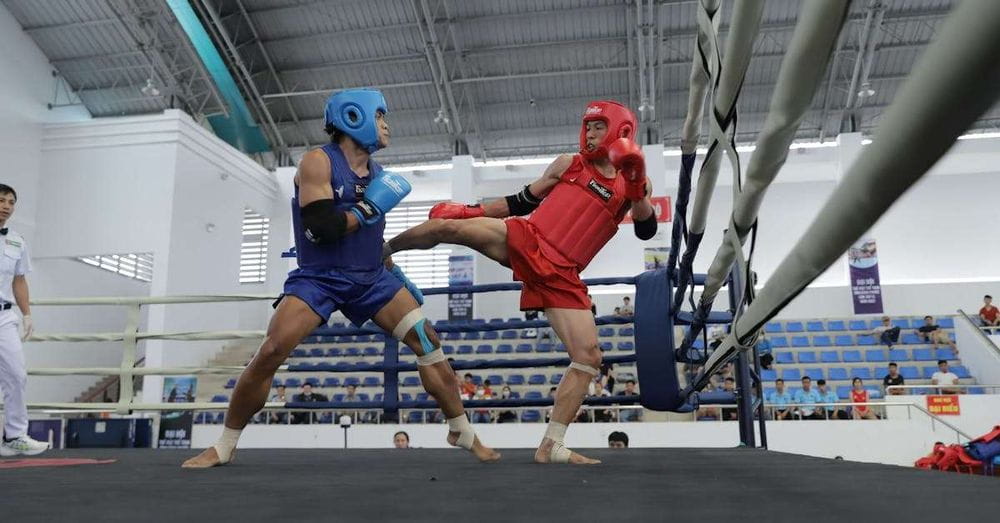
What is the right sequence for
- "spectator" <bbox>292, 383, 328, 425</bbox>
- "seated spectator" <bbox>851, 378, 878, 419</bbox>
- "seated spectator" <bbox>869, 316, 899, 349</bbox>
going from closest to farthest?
"seated spectator" <bbox>851, 378, 878, 419</bbox> → "spectator" <bbox>292, 383, 328, 425</bbox> → "seated spectator" <bbox>869, 316, 899, 349</bbox>

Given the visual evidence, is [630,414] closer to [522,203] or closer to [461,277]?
[461,277]

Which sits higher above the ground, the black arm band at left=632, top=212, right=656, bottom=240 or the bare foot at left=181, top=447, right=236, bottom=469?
the black arm band at left=632, top=212, right=656, bottom=240

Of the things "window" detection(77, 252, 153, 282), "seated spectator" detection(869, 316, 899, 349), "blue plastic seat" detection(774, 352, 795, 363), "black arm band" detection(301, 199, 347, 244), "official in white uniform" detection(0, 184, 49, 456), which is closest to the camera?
"black arm band" detection(301, 199, 347, 244)

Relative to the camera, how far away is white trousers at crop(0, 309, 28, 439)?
122 inches

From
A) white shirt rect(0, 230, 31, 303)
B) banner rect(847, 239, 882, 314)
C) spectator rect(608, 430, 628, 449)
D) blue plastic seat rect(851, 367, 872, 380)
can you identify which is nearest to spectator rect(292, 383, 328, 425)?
spectator rect(608, 430, 628, 449)

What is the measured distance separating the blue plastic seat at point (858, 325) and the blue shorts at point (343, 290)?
453 inches

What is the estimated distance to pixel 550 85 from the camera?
12.8 m

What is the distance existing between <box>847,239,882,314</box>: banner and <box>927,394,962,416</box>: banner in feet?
17.5

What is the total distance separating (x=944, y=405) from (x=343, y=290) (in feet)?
23.6

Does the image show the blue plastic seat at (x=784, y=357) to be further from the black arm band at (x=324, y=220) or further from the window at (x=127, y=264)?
the black arm band at (x=324, y=220)

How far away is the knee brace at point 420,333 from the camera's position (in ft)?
7.76

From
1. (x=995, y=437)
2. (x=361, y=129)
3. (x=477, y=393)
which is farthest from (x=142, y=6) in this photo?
(x=995, y=437)


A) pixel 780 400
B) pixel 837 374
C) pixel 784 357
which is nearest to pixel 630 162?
pixel 780 400

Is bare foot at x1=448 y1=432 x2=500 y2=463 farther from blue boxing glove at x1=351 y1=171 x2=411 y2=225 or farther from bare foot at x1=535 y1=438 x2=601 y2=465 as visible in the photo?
blue boxing glove at x1=351 y1=171 x2=411 y2=225
